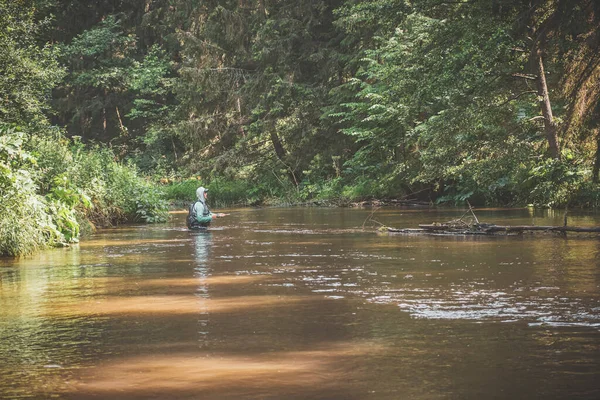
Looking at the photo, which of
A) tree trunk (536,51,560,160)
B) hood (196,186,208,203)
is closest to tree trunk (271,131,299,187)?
tree trunk (536,51,560,160)

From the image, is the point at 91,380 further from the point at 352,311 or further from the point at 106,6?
the point at 106,6

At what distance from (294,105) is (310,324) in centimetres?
4107

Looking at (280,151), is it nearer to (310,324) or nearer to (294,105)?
(294,105)

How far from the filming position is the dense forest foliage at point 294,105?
18875mm

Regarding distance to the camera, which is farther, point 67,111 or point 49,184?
point 67,111

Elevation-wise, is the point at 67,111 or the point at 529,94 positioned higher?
the point at 67,111

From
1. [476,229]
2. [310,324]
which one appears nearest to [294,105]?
[476,229]

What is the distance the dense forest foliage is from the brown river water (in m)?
2.50

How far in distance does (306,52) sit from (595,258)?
3786 cm

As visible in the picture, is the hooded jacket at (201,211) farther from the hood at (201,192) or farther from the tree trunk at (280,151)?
the tree trunk at (280,151)

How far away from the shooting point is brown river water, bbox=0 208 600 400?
632 cm

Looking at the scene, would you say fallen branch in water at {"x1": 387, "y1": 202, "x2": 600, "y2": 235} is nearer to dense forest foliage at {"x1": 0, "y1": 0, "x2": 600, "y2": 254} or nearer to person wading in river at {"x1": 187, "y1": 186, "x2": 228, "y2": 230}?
dense forest foliage at {"x1": 0, "y1": 0, "x2": 600, "y2": 254}

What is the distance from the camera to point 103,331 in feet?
28.2

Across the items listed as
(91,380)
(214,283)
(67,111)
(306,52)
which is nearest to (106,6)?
(67,111)
